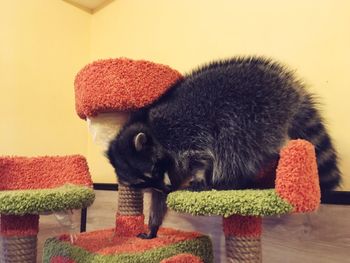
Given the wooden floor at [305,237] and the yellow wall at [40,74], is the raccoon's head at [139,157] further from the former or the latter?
the yellow wall at [40,74]

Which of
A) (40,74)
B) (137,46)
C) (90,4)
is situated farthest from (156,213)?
(90,4)

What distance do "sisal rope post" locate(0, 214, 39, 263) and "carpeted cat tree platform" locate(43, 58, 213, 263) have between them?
0.08 metres

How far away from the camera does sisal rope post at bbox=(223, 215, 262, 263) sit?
79cm

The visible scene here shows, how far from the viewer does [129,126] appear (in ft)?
3.22

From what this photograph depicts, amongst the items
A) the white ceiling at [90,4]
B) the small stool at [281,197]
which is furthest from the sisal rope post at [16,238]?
the white ceiling at [90,4]

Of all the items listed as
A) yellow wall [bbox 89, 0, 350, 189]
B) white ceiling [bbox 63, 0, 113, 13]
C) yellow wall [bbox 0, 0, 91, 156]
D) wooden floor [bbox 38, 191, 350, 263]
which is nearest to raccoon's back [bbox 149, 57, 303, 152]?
yellow wall [bbox 89, 0, 350, 189]

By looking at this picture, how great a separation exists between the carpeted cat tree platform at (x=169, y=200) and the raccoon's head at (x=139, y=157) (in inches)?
3.2

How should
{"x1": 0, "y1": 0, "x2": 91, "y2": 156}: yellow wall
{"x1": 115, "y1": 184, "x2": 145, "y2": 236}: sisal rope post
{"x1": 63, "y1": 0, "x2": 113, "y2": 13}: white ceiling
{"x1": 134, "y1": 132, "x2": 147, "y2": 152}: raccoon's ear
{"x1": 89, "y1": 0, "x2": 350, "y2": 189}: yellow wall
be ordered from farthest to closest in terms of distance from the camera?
{"x1": 63, "y1": 0, "x2": 113, "y2": 13}: white ceiling < {"x1": 0, "y1": 0, "x2": 91, "y2": 156}: yellow wall < {"x1": 115, "y1": 184, "x2": 145, "y2": 236}: sisal rope post < {"x1": 89, "y1": 0, "x2": 350, "y2": 189}: yellow wall < {"x1": 134, "y1": 132, "x2": 147, "y2": 152}: raccoon's ear

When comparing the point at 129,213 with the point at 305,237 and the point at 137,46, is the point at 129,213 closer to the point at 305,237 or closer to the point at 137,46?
the point at 305,237

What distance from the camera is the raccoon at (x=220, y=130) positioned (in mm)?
818

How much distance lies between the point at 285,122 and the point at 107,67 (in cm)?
50

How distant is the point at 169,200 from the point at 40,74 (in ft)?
4.46

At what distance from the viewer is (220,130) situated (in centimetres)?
84

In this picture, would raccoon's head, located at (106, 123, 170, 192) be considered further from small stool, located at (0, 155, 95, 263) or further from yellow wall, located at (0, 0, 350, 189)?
yellow wall, located at (0, 0, 350, 189)
